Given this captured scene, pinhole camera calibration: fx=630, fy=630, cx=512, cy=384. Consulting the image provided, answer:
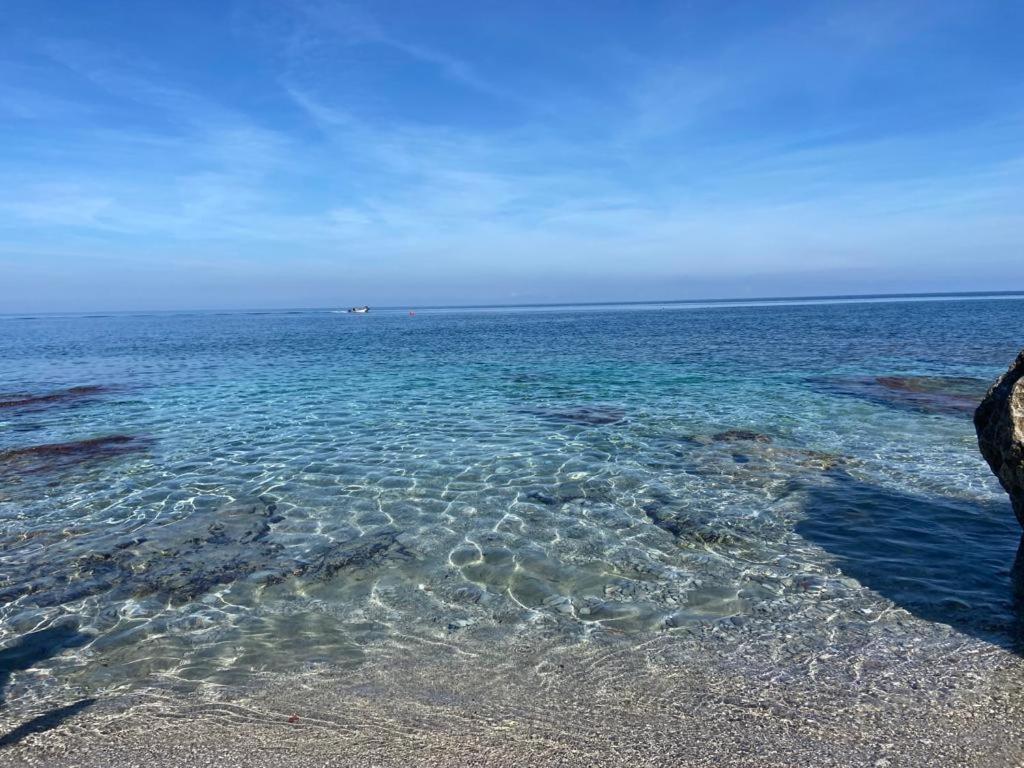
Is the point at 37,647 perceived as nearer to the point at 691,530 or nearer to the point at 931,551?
the point at 691,530

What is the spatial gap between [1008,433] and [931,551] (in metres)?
2.56

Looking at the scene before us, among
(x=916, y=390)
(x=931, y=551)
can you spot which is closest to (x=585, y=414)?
(x=931, y=551)

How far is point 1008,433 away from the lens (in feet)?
28.4

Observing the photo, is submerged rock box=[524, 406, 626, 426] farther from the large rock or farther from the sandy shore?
the sandy shore

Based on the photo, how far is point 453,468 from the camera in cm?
1580

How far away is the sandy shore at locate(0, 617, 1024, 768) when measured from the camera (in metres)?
5.83

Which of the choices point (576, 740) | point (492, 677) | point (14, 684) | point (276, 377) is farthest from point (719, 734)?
point (276, 377)

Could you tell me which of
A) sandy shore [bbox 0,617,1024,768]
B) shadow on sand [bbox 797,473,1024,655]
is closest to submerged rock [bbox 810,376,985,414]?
shadow on sand [bbox 797,473,1024,655]

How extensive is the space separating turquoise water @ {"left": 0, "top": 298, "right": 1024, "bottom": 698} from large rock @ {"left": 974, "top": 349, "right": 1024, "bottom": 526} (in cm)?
150

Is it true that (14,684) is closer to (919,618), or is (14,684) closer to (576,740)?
(576,740)

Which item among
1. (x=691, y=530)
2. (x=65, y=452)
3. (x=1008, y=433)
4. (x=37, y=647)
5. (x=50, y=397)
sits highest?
(x=1008, y=433)

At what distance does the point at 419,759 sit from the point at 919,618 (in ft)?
21.7

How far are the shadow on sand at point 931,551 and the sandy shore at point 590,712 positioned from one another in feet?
2.85

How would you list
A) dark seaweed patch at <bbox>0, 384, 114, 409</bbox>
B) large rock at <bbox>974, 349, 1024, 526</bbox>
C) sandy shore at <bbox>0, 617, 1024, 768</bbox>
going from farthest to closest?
dark seaweed patch at <bbox>0, 384, 114, 409</bbox>, large rock at <bbox>974, 349, 1024, 526</bbox>, sandy shore at <bbox>0, 617, 1024, 768</bbox>
